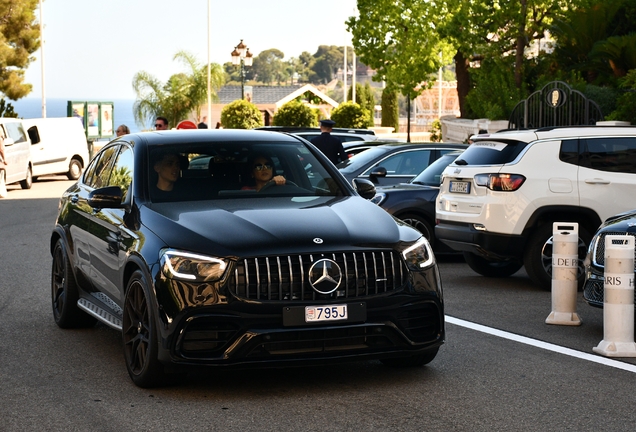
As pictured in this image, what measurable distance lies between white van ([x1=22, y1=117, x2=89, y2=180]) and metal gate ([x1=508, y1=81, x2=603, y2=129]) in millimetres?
15727

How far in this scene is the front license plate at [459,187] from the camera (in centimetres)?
1222

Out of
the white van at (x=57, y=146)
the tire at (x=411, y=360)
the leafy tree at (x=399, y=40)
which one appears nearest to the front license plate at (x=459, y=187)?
the tire at (x=411, y=360)

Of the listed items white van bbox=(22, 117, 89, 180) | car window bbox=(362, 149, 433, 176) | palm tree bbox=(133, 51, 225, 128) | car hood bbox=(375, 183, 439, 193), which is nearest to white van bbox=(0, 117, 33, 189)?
white van bbox=(22, 117, 89, 180)

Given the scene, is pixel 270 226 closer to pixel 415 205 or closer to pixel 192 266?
pixel 192 266

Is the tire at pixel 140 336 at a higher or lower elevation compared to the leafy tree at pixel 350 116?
lower

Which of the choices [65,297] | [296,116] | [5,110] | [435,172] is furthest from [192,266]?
[5,110]

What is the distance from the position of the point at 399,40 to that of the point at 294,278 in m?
38.8

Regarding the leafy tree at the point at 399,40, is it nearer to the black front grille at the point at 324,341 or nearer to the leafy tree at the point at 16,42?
the leafy tree at the point at 16,42

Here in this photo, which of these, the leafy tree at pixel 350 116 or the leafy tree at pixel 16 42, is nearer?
the leafy tree at pixel 16 42

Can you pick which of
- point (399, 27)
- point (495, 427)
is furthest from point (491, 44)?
point (495, 427)

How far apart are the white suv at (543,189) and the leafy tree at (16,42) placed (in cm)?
4350

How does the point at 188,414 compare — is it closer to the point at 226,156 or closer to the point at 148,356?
the point at 148,356

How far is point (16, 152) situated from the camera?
30781 mm

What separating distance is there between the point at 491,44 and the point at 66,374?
27.2 meters
